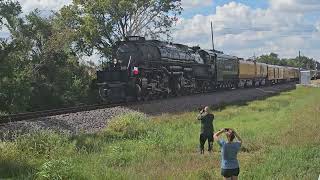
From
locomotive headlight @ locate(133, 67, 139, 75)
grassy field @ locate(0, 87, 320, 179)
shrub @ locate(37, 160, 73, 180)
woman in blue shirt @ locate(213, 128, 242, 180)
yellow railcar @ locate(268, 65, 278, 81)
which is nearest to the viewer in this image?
woman in blue shirt @ locate(213, 128, 242, 180)

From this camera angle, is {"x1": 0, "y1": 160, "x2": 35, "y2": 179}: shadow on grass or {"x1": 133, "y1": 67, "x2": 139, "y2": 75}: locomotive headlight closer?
{"x1": 0, "y1": 160, "x2": 35, "y2": 179}: shadow on grass

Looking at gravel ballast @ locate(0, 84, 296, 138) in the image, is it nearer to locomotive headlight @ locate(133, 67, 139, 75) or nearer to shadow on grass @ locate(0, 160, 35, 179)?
→ locomotive headlight @ locate(133, 67, 139, 75)

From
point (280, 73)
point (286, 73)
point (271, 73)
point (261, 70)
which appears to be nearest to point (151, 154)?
point (261, 70)

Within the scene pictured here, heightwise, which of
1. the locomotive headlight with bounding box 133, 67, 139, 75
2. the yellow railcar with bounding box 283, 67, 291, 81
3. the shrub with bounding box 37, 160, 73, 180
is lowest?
the shrub with bounding box 37, 160, 73, 180

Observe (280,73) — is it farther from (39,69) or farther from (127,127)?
(127,127)

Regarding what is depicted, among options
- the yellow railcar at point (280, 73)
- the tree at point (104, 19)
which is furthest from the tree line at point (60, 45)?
the yellow railcar at point (280, 73)

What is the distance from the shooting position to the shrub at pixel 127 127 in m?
19.7

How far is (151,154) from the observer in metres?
15.6

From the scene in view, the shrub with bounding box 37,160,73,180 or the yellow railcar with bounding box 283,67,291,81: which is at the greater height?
the yellow railcar with bounding box 283,67,291,81

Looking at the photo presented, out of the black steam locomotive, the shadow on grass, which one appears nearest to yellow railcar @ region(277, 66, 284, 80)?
the black steam locomotive

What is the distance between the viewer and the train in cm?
3011

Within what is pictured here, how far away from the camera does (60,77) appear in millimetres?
37469

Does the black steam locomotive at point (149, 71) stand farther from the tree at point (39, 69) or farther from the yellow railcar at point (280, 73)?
the yellow railcar at point (280, 73)

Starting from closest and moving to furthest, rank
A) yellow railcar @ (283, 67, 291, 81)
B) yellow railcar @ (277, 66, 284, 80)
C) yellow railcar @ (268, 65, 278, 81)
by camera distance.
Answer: yellow railcar @ (268, 65, 278, 81) → yellow railcar @ (277, 66, 284, 80) → yellow railcar @ (283, 67, 291, 81)
